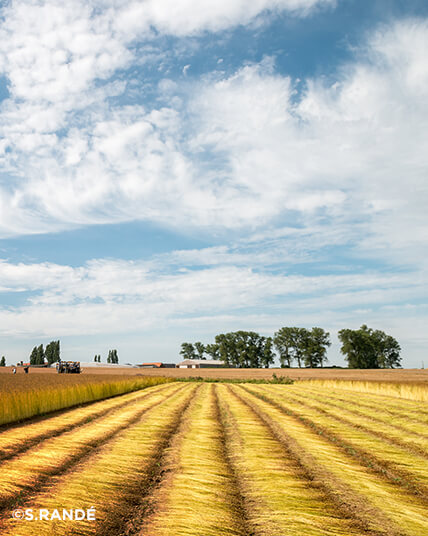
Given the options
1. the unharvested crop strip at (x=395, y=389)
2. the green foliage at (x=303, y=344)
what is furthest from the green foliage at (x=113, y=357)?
the unharvested crop strip at (x=395, y=389)

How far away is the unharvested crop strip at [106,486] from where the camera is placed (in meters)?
4.48

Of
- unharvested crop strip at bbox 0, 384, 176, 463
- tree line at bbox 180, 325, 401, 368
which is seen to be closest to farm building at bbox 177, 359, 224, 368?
tree line at bbox 180, 325, 401, 368

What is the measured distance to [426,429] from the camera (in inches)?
489

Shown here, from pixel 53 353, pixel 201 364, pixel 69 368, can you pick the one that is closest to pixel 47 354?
pixel 53 353

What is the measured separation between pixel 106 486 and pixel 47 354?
160516 mm

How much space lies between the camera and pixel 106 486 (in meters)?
6.02

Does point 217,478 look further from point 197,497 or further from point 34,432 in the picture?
point 34,432

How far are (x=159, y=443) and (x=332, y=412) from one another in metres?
9.28

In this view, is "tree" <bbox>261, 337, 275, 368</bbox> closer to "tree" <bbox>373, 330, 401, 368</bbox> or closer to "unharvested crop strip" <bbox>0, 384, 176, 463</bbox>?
"tree" <bbox>373, 330, 401, 368</bbox>

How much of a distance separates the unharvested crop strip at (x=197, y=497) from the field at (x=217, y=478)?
0.05ft

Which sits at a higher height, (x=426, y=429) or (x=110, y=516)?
(x=110, y=516)

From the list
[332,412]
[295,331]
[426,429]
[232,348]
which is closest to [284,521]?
[426,429]

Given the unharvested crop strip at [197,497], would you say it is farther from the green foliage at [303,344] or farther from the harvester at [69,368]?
the green foliage at [303,344]

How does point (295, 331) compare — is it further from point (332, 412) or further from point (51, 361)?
point (332, 412)
